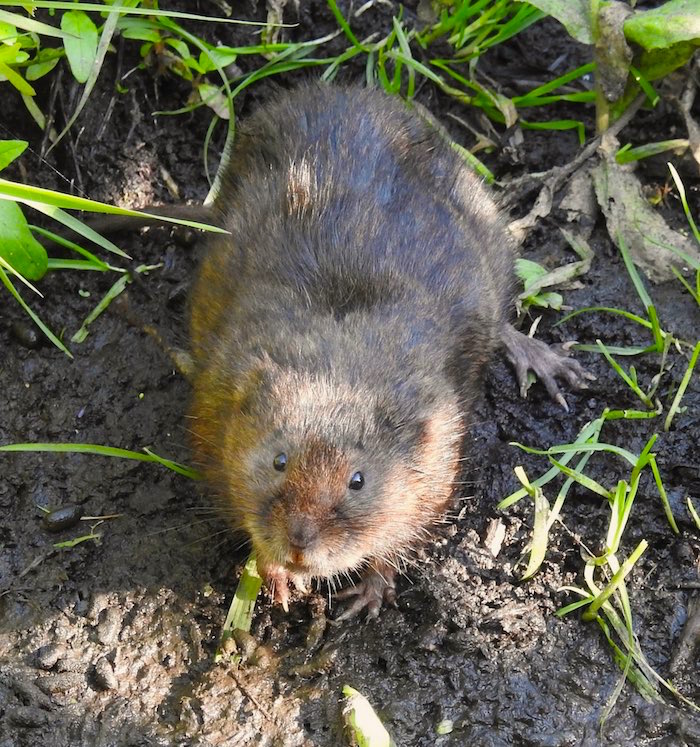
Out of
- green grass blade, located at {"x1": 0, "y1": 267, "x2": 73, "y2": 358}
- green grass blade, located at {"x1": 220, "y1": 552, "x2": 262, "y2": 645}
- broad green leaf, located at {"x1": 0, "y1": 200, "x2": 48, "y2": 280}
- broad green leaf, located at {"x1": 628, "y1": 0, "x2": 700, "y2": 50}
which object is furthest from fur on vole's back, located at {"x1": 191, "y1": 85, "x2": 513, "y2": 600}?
broad green leaf, located at {"x1": 628, "y1": 0, "x2": 700, "y2": 50}

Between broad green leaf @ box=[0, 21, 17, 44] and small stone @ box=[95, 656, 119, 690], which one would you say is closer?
small stone @ box=[95, 656, 119, 690]

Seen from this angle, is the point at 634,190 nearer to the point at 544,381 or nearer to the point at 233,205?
the point at 544,381

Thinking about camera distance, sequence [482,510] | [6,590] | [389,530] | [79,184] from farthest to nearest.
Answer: [79,184]
[482,510]
[6,590]
[389,530]

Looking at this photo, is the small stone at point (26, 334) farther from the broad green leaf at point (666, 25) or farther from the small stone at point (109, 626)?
the broad green leaf at point (666, 25)

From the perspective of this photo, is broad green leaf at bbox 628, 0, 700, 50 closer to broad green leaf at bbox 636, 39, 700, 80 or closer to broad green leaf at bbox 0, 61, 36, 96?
broad green leaf at bbox 636, 39, 700, 80

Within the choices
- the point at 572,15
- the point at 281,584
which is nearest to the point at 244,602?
the point at 281,584

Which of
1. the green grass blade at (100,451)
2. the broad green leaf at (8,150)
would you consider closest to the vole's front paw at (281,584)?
the green grass blade at (100,451)

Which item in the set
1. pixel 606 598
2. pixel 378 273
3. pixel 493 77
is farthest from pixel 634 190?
pixel 606 598
